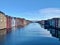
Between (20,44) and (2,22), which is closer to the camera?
(20,44)

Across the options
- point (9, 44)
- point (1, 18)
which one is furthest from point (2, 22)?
point (9, 44)

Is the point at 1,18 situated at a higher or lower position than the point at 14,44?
higher

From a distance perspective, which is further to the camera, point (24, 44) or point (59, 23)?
point (59, 23)

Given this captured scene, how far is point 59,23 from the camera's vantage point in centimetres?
3634

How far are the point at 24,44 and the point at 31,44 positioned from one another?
0.56 metres

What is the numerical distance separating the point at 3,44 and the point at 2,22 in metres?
24.1

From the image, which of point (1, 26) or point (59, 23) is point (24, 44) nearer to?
point (1, 26)

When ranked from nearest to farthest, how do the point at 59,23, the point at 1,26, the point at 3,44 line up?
the point at 3,44, the point at 1,26, the point at 59,23

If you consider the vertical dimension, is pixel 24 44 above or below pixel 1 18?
below

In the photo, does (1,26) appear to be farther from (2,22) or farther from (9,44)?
(9,44)

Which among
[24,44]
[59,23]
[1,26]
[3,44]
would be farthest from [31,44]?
[59,23]

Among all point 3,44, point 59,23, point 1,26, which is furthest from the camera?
point 59,23

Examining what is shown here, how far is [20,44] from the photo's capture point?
1158 cm

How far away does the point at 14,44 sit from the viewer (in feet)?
37.8
